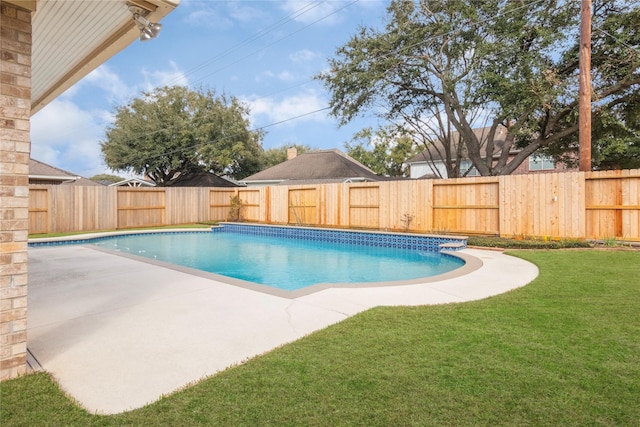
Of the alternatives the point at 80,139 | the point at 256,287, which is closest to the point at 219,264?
the point at 256,287

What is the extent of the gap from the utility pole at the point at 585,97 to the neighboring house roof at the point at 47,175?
20454mm

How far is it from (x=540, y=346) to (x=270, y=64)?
67.0 feet

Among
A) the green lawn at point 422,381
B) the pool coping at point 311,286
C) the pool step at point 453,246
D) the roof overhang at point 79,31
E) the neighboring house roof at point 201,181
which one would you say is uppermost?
the neighboring house roof at point 201,181

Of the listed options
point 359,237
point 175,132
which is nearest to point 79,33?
point 359,237

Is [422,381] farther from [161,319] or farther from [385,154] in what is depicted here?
[385,154]

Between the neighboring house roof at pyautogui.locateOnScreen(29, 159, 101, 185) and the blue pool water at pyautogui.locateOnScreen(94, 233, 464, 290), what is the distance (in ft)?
22.8

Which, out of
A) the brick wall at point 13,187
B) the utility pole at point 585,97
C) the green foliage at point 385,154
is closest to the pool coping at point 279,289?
the brick wall at point 13,187

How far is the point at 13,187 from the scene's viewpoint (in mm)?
2334

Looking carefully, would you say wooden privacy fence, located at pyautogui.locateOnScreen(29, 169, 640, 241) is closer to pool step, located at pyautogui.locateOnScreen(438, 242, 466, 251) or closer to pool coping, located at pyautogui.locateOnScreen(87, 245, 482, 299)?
pool step, located at pyautogui.locateOnScreen(438, 242, 466, 251)

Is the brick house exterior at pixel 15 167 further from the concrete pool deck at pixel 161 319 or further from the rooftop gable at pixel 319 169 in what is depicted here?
the rooftop gable at pixel 319 169

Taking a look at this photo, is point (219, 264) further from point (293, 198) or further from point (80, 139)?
point (80, 139)

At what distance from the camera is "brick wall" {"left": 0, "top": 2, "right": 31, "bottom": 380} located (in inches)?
90.5

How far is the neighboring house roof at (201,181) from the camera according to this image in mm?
24438

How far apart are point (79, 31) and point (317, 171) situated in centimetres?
1925
